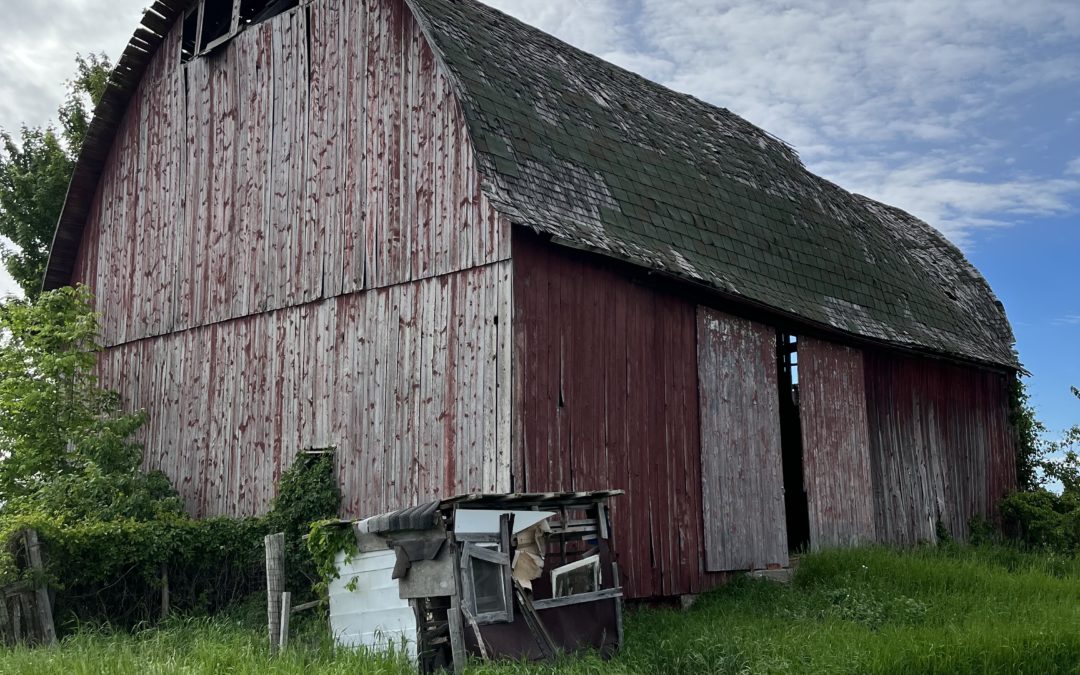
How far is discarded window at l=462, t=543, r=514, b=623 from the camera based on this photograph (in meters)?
8.98

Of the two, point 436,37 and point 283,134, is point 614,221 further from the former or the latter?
point 283,134

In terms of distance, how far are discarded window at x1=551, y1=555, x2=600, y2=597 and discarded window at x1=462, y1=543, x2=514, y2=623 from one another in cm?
67

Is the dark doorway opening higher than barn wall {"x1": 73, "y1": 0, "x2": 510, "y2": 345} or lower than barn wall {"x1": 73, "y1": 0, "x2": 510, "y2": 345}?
lower

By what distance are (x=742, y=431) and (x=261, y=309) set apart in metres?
6.38

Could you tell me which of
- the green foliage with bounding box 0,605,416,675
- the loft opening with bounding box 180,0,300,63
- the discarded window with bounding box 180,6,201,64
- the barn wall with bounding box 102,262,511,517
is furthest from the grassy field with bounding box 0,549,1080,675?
the discarded window with bounding box 180,6,201,64

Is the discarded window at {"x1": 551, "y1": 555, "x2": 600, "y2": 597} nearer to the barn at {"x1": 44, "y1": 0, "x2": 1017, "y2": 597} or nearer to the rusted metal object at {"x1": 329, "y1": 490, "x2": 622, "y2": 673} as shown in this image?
the rusted metal object at {"x1": 329, "y1": 490, "x2": 622, "y2": 673}

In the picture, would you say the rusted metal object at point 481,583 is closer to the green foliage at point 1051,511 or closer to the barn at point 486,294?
the barn at point 486,294

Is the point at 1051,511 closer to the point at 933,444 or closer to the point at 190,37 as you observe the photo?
the point at 933,444

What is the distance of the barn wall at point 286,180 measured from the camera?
12516 millimetres

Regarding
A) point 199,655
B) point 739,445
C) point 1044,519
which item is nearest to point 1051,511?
point 1044,519

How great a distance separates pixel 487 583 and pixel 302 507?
4277 mm

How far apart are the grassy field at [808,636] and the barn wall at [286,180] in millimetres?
4321

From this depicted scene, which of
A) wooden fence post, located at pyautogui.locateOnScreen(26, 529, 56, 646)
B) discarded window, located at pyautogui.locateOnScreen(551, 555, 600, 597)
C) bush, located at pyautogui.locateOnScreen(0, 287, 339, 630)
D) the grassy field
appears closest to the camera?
the grassy field

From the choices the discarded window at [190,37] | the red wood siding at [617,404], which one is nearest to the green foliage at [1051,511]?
the red wood siding at [617,404]
